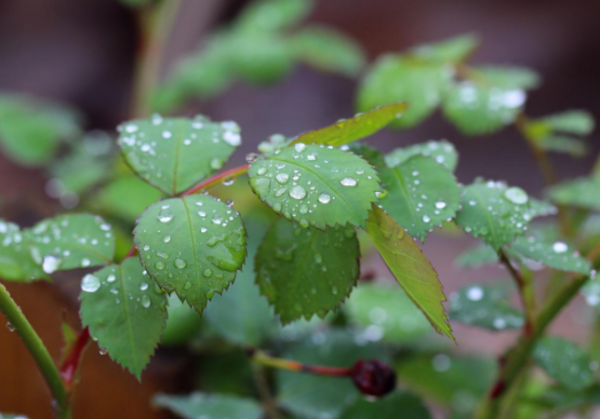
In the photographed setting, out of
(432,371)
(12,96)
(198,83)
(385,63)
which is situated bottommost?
(12,96)

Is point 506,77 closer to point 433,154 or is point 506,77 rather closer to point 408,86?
point 408,86

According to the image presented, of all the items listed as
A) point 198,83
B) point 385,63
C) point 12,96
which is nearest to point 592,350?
point 385,63

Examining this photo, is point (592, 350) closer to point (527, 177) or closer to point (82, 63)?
point (527, 177)

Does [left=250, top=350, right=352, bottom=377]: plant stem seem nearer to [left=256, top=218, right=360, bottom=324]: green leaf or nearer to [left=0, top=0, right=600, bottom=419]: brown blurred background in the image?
[left=256, top=218, right=360, bottom=324]: green leaf

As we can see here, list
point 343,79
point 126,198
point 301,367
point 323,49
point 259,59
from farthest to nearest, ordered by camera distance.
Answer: point 343,79
point 323,49
point 259,59
point 126,198
point 301,367

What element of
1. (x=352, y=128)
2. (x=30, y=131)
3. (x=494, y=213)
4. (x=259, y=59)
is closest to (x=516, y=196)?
(x=494, y=213)

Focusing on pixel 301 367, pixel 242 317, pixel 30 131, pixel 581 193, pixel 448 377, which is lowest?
pixel 30 131

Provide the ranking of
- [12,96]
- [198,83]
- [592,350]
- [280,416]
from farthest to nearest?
[12,96]
[198,83]
[592,350]
[280,416]
